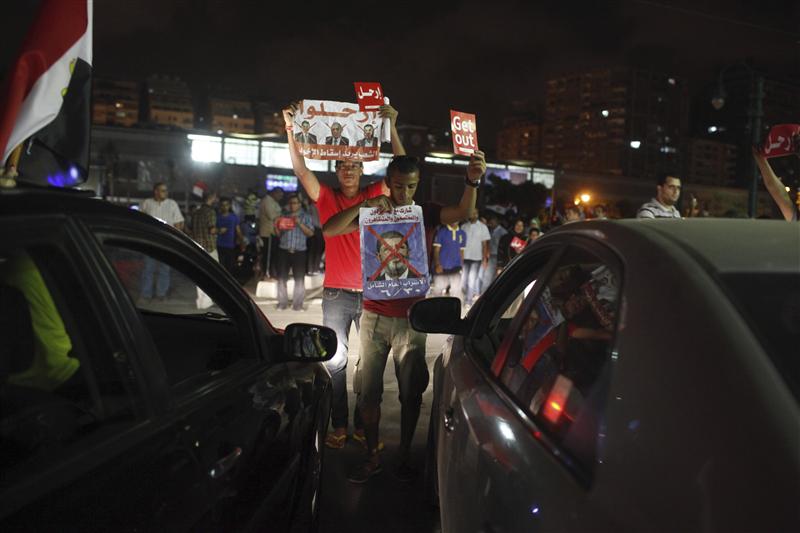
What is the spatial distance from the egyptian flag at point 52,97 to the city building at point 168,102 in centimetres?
16190

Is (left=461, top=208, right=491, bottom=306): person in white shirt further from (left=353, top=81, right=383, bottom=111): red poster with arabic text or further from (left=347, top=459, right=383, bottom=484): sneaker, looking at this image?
(left=347, top=459, right=383, bottom=484): sneaker

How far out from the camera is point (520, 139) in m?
178

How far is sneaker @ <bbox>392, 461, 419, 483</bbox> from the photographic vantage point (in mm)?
4305

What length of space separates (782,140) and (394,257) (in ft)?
12.2

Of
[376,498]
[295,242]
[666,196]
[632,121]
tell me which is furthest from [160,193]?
[632,121]

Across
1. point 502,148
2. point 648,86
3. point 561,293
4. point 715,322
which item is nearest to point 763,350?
point 715,322

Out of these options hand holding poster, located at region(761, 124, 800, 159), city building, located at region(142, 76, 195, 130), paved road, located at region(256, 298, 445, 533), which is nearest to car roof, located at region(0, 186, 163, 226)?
paved road, located at region(256, 298, 445, 533)

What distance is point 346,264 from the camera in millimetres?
4758

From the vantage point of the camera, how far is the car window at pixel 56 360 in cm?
149

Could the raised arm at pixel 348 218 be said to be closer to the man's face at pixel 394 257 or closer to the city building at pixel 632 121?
the man's face at pixel 394 257

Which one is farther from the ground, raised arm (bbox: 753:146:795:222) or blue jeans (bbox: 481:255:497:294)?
raised arm (bbox: 753:146:795:222)

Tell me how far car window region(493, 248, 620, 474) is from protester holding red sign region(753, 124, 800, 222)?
4.06 meters

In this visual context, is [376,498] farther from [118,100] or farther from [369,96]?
[118,100]

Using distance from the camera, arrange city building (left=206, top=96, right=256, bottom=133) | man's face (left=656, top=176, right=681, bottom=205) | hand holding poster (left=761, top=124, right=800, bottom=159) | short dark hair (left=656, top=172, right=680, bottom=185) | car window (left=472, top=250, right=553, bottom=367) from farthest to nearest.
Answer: city building (left=206, top=96, right=256, bottom=133) < short dark hair (left=656, top=172, right=680, bottom=185) < man's face (left=656, top=176, right=681, bottom=205) < hand holding poster (left=761, top=124, right=800, bottom=159) < car window (left=472, top=250, right=553, bottom=367)
